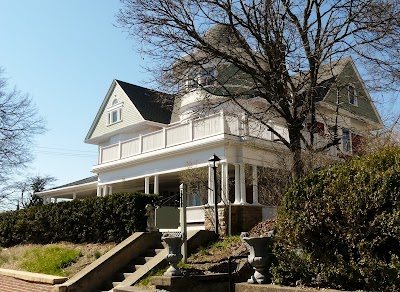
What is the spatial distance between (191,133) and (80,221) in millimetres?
5673

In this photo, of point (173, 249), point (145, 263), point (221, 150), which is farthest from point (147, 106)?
point (173, 249)

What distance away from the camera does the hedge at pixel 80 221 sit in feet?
47.2

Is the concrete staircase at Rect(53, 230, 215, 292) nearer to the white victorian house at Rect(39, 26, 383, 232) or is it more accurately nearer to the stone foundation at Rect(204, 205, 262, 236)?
the stone foundation at Rect(204, 205, 262, 236)

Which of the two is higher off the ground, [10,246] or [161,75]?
[161,75]

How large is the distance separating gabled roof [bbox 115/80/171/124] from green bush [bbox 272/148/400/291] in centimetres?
2018

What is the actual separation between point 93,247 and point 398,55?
11.3 metres

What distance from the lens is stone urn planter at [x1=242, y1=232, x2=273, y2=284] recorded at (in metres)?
7.46

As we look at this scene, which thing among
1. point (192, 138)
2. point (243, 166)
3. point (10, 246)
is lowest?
point (10, 246)

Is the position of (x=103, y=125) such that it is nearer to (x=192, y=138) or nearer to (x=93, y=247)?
(x=192, y=138)

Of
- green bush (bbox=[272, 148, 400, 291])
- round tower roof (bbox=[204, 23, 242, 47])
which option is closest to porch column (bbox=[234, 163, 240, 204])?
round tower roof (bbox=[204, 23, 242, 47])

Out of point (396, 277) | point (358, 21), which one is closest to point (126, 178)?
point (358, 21)

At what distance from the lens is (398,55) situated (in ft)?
39.0

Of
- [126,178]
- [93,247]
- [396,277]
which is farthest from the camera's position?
[126,178]

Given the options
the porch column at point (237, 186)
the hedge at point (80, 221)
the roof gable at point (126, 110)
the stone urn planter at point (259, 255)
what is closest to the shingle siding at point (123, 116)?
the roof gable at point (126, 110)
